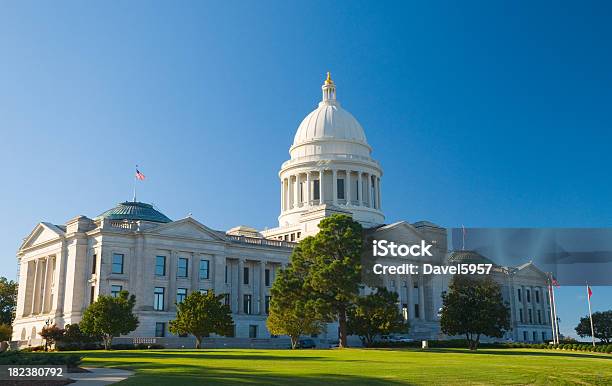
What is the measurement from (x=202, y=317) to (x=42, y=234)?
38.0m

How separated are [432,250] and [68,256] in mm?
50592

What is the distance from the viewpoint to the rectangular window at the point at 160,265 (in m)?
81.8

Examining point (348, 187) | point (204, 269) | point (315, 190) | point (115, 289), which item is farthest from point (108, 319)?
point (348, 187)

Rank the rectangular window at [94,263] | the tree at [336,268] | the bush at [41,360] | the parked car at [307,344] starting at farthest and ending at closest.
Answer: the rectangular window at [94,263]
the parked car at [307,344]
the tree at [336,268]
the bush at [41,360]

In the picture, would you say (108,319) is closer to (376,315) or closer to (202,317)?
(202,317)

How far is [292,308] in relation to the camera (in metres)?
62.3

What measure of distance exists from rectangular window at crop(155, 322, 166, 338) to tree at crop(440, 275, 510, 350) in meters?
32.1

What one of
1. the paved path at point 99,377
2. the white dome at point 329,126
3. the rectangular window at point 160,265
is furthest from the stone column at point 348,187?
the paved path at point 99,377

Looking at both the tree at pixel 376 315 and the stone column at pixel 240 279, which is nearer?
the tree at pixel 376 315

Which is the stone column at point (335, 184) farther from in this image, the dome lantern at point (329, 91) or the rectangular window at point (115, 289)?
the rectangular window at point (115, 289)

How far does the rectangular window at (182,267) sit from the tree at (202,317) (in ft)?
69.4

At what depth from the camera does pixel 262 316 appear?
294 ft

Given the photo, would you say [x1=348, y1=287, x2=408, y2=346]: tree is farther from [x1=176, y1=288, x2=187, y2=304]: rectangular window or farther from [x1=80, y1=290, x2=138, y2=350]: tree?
[x1=176, y1=288, x2=187, y2=304]: rectangular window

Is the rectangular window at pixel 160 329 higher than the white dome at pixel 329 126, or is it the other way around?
the white dome at pixel 329 126
